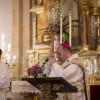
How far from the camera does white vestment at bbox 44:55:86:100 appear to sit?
16.8ft

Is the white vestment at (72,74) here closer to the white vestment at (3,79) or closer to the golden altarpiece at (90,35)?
the white vestment at (3,79)

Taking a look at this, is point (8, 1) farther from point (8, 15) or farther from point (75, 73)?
point (75, 73)

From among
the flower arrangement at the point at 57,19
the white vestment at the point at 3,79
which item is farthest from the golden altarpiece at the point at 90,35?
the white vestment at the point at 3,79

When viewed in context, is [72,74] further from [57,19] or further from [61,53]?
[57,19]

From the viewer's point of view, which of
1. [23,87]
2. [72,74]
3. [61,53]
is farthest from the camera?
[23,87]

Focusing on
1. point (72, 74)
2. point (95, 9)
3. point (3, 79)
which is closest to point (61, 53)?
point (72, 74)

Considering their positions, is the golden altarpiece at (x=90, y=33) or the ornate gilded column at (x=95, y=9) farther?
the ornate gilded column at (x=95, y=9)

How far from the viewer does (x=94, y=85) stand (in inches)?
265

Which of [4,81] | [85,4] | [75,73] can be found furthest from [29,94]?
[85,4]

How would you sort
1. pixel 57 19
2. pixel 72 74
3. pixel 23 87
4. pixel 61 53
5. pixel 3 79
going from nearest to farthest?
1. pixel 72 74
2. pixel 61 53
3. pixel 23 87
4. pixel 3 79
5. pixel 57 19

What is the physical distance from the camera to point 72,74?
516 centimetres

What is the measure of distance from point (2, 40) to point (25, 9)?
4.14ft

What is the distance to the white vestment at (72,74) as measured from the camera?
16.8ft

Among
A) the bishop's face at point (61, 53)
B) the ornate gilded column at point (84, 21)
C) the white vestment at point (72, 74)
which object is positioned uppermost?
the ornate gilded column at point (84, 21)
